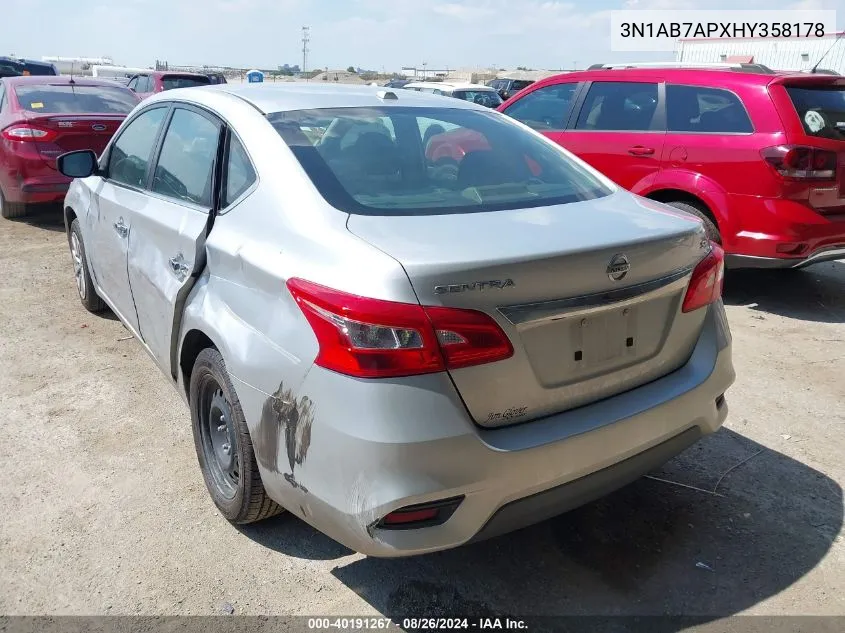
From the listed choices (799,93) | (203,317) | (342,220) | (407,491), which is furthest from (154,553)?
(799,93)

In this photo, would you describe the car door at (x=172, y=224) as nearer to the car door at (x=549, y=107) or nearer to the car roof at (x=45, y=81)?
the car door at (x=549, y=107)

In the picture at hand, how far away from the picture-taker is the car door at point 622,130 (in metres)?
5.98

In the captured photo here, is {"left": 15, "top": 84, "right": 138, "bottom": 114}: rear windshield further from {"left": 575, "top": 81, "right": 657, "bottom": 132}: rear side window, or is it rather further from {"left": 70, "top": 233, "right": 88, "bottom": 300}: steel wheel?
{"left": 575, "top": 81, "right": 657, "bottom": 132}: rear side window

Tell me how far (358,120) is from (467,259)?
1.19 m

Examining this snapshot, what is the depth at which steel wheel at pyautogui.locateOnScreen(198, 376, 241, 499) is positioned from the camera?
277 centimetres

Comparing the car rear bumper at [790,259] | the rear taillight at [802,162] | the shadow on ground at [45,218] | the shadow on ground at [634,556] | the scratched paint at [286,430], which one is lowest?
the shadow on ground at [634,556]

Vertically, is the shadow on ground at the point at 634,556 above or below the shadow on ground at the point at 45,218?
below

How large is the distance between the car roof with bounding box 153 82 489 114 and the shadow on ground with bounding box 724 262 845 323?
134 inches

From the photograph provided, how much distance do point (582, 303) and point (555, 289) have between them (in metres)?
0.11

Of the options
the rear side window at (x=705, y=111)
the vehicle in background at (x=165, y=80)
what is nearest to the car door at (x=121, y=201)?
the rear side window at (x=705, y=111)

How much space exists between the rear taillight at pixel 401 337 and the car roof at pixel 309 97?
50.4 inches

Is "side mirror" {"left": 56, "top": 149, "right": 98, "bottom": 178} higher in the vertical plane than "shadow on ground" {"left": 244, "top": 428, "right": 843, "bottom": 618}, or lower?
higher

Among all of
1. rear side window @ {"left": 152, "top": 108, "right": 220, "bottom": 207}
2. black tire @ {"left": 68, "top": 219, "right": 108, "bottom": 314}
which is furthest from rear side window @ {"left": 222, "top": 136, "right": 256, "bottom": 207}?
black tire @ {"left": 68, "top": 219, "right": 108, "bottom": 314}

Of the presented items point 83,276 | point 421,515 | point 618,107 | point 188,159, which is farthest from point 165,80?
point 421,515
